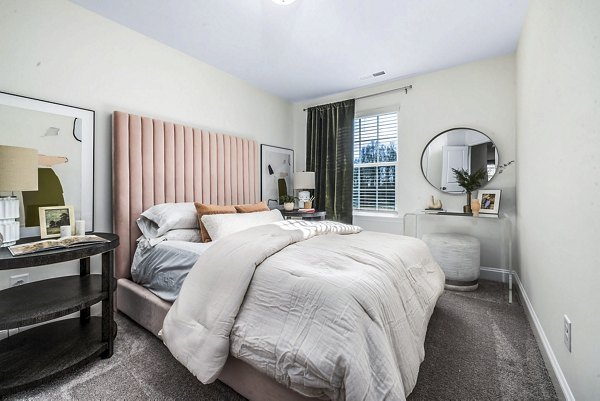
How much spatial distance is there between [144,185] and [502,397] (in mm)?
2913

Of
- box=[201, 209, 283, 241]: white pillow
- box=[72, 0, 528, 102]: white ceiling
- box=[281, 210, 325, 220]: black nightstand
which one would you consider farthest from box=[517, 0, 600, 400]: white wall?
box=[281, 210, 325, 220]: black nightstand

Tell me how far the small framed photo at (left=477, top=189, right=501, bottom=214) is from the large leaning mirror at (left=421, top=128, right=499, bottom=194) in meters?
0.15

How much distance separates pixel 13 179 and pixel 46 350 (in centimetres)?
100

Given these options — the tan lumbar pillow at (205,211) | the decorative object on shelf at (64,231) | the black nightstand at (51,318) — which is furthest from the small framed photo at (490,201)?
the decorative object on shelf at (64,231)

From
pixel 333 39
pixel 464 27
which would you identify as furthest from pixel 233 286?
pixel 464 27

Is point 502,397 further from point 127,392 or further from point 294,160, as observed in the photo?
point 294,160

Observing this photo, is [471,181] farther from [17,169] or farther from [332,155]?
[17,169]

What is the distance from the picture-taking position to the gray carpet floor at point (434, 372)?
4.54 ft

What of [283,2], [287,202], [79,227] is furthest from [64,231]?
[287,202]

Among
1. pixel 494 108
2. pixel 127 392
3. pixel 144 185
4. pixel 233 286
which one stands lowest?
pixel 127 392

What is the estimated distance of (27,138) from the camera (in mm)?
1956

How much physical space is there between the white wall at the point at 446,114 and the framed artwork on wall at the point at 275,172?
1209 mm

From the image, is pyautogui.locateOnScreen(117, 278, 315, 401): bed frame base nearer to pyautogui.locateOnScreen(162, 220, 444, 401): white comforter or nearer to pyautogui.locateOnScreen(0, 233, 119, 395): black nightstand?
pyautogui.locateOnScreen(162, 220, 444, 401): white comforter

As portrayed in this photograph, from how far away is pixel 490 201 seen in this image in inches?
119
